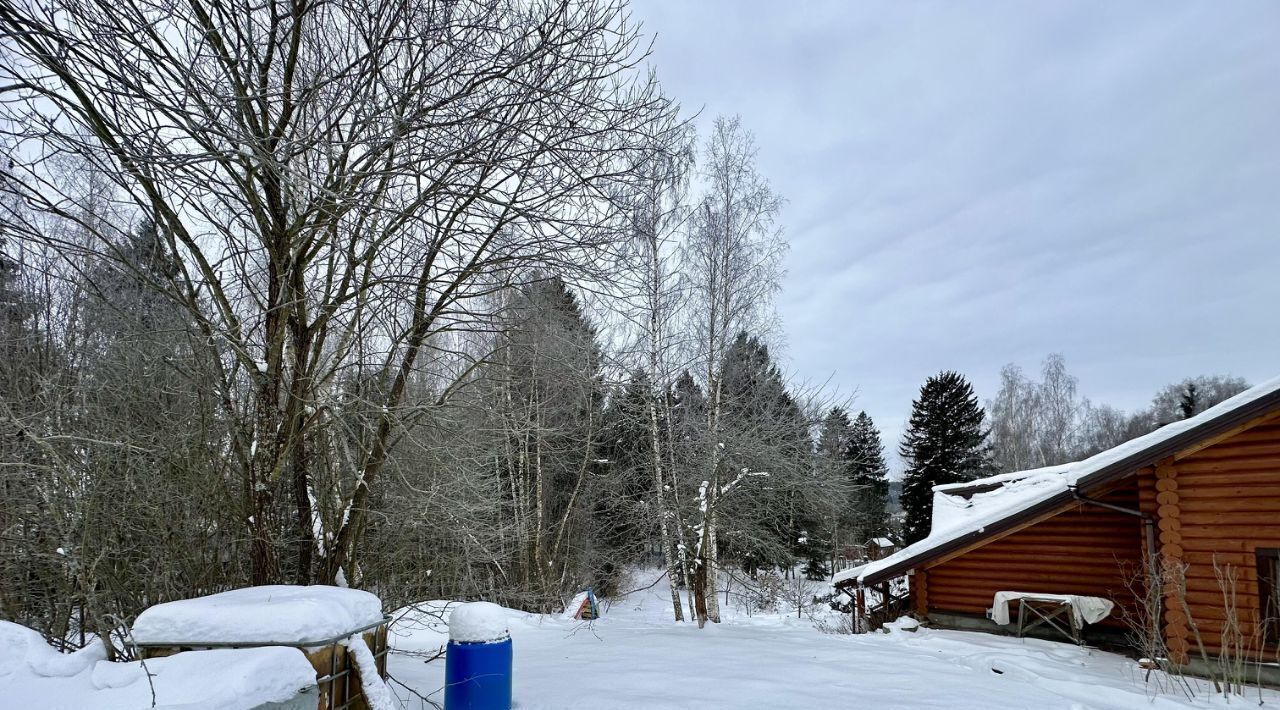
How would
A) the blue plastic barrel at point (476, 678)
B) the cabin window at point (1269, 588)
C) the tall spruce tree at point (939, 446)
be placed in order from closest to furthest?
the blue plastic barrel at point (476, 678) < the cabin window at point (1269, 588) < the tall spruce tree at point (939, 446)

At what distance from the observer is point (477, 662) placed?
4.47 metres

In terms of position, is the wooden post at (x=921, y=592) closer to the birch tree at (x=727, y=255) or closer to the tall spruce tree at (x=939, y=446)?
the birch tree at (x=727, y=255)

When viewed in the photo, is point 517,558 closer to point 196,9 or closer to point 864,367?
point 864,367

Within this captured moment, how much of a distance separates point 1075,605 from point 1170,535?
7.12 ft

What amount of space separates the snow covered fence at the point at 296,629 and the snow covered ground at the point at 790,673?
1.72 m

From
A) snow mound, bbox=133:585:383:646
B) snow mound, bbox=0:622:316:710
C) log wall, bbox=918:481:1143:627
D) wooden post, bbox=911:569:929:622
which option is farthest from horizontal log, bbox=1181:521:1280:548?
snow mound, bbox=0:622:316:710

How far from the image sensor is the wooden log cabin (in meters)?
7.89

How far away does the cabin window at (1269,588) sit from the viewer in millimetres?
7816

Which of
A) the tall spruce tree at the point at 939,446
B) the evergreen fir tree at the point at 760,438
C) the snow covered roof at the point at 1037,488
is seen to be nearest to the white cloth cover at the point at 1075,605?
the snow covered roof at the point at 1037,488

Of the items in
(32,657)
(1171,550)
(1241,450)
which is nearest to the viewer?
(32,657)

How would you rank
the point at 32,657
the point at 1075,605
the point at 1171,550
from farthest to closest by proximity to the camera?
the point at 1075,605 → the point at 1171,550 → the point at 32,657

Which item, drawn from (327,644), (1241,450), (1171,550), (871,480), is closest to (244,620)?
(327,644)

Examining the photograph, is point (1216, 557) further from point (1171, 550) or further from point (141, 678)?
point (141, 678)

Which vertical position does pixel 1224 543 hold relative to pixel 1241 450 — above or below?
below
